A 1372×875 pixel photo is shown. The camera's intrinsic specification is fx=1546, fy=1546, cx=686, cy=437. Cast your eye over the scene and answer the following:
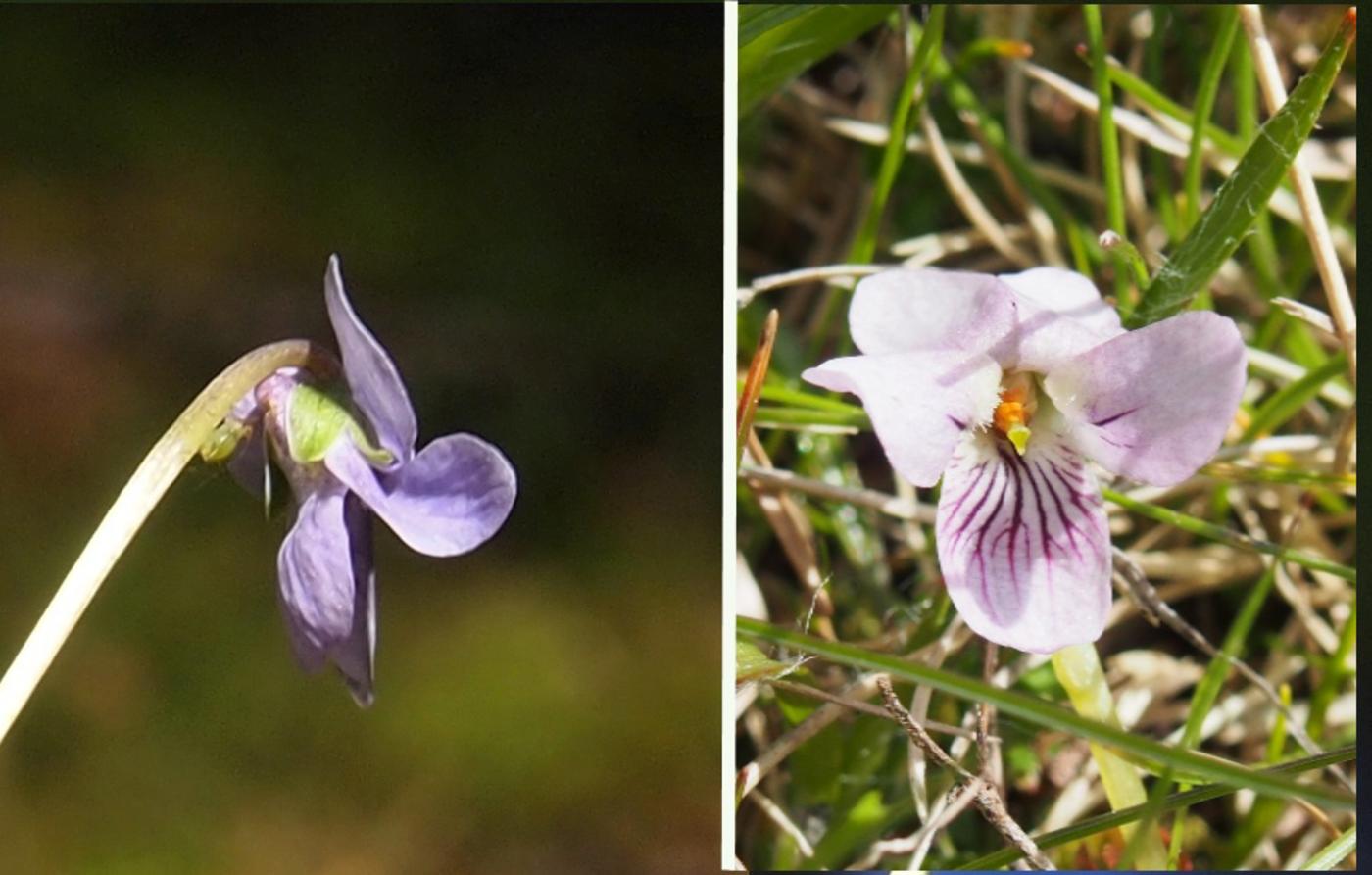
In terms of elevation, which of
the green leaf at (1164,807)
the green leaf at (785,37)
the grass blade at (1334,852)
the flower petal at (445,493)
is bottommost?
the grass blade at (1334,852)

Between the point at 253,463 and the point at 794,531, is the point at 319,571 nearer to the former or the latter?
the point at 253,463

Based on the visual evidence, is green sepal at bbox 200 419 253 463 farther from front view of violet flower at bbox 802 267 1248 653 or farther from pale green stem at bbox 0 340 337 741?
front view of violet flower at bbox 802 267 1248 653

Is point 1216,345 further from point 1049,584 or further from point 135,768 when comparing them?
point 135,768

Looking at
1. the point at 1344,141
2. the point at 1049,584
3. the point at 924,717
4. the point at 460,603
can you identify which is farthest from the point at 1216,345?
the point at 460,603

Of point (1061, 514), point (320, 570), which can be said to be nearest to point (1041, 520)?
point (1061, 514)

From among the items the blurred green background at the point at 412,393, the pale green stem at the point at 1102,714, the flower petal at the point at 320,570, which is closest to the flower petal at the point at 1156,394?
the pale green stem at the point at 1102,714

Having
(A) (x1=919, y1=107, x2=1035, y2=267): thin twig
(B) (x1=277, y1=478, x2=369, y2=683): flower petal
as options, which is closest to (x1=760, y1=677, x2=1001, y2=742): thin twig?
(B) (x1=277, y1=478, x2=369, y2=683): flower petal

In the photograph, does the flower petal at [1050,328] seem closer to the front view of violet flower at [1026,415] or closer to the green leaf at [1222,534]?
the front view of violet flower at [1026,415]

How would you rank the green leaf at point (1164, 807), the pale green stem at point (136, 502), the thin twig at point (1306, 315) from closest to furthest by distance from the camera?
the pale green stem at point (136, 502) → the green leaf at point (1164, 807) → the thin twig at point (1306, 315)
